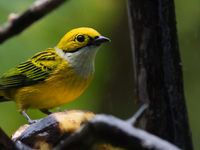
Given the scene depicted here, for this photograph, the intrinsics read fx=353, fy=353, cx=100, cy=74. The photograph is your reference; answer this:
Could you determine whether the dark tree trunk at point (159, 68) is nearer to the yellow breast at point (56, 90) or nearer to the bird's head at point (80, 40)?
the bird's head at point (80, 40)

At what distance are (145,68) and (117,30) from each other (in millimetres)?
2823

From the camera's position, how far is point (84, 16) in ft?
16.7

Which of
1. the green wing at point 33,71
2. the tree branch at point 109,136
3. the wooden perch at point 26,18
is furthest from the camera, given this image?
the green wing at point 33,71

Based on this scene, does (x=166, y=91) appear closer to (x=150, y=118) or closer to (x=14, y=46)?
(x=150, y=118)

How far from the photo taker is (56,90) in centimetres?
336

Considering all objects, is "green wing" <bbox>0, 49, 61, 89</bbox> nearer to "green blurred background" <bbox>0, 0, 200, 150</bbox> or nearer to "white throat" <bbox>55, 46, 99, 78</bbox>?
"white throat" <bbox>55, 46, 99, 78</bbox>

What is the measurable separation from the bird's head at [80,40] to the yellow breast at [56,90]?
0.18 metres

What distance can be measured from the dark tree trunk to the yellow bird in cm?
63

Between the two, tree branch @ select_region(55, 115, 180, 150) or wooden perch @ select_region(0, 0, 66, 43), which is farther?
wooden perch @ select_region(0, 0, 66, 43)

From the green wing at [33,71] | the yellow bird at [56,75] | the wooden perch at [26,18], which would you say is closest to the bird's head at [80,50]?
the yellow bird at [56,75]

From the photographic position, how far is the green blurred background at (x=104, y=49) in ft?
15.7

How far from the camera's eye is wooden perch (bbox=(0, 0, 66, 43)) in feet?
7.75

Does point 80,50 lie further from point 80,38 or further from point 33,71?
point 33,71

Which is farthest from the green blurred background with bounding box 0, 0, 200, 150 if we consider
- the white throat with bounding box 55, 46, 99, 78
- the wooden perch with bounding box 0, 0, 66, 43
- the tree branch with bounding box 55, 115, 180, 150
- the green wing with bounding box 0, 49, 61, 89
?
the tree branch with bounding box 55, 115, 180, 150
